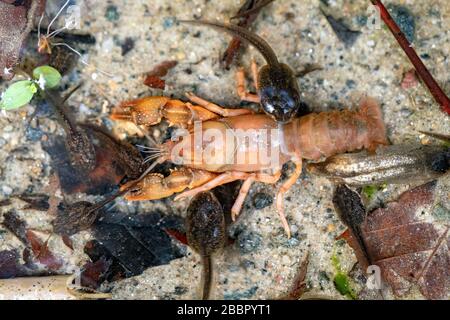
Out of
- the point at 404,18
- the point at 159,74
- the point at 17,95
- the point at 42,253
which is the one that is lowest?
the point at 42,253

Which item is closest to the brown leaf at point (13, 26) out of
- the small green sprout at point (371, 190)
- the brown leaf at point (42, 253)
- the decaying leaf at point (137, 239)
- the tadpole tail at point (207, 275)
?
the brown leaf at point (42, 253)

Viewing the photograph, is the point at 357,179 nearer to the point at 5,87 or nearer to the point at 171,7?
the point at 171,7

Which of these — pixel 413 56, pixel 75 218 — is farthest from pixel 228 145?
pixel 413 56

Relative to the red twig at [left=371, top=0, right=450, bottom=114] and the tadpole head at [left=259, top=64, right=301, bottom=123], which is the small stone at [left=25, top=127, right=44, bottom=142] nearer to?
the tadpole head at [left=259, top=64, right=301, bottom=123]

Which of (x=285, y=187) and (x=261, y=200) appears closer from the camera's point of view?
(x=285, y=187)

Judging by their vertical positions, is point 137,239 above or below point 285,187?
below

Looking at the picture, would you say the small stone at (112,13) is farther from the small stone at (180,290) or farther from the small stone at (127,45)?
the small stone at (180,290)

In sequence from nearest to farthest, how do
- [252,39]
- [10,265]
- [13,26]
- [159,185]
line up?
[252,39] → [13,26] → [159,185] → [10,265]

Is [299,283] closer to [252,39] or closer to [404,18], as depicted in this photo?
[252,39]
